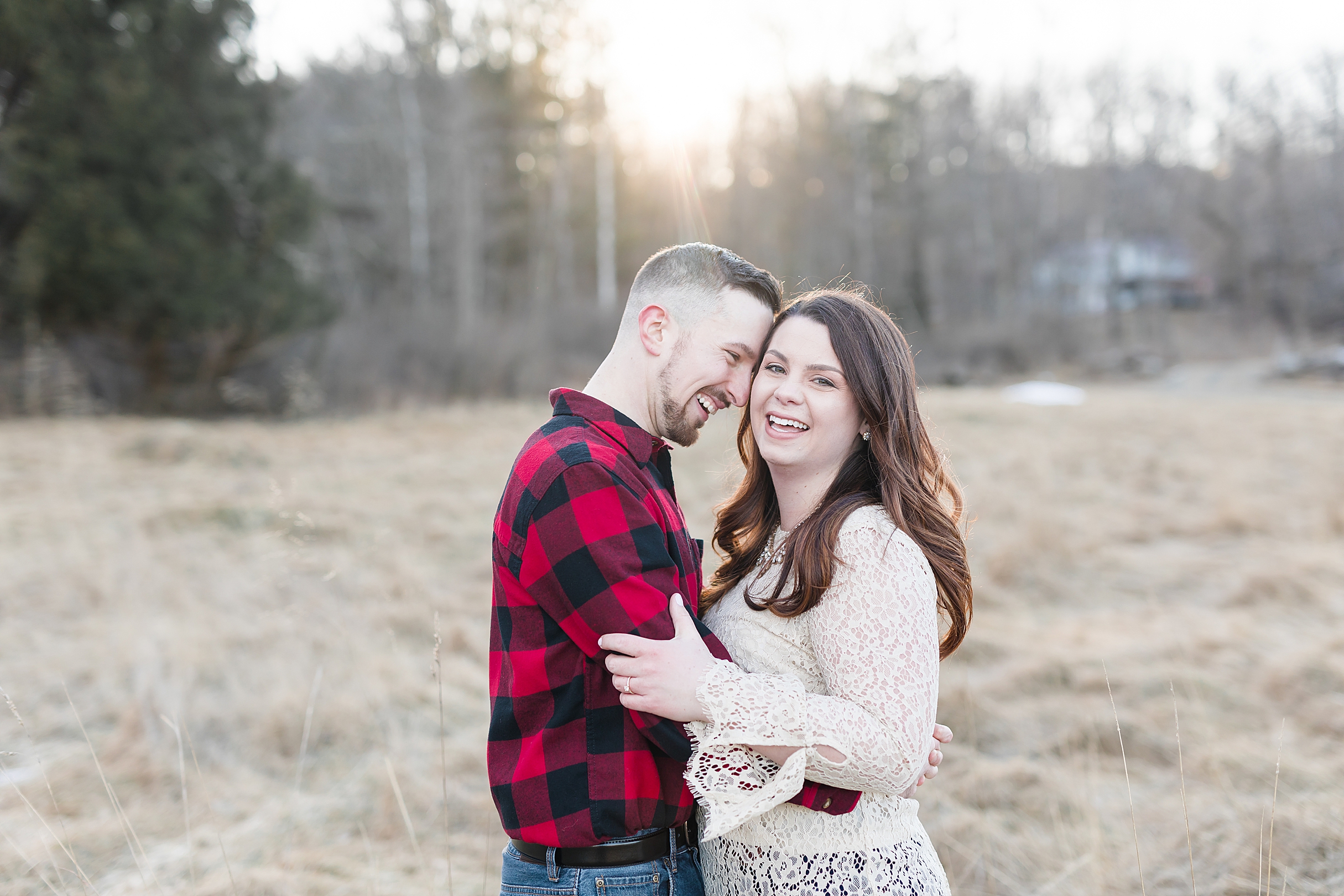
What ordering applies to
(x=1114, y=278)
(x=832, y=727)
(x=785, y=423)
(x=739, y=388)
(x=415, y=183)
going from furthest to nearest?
(x=1114, y=278) < (x=415, y=183) < (x=739, y=388) < (x=785, y=423) < (x=832, y=727)

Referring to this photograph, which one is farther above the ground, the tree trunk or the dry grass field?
the tree trunk

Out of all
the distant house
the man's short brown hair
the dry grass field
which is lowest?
the dry grass field

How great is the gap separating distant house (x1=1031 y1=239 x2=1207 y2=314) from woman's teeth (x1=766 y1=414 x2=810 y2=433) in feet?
108

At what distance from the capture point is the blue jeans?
169cm

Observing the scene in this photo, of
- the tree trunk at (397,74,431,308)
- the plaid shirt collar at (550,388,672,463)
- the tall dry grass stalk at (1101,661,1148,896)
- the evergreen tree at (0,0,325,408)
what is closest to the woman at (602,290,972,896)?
the plaid shirt collar at (550,388,672,463)

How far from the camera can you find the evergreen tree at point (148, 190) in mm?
12305

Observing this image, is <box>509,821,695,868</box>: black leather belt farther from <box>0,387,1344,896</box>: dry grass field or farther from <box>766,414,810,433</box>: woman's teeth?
<box>0,387,1344,896</box>: dry grass field

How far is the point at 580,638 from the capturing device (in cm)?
164

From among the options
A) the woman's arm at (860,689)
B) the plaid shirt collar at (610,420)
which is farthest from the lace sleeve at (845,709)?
the plaid shirt collar at (610,420)

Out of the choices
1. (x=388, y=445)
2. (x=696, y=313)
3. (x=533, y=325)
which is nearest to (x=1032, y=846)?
(x=696, y=313)

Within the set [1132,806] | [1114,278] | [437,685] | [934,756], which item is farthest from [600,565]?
[1114,278]

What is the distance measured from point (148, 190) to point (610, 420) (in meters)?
14.1

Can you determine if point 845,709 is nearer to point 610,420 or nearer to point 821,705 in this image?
point 821,705

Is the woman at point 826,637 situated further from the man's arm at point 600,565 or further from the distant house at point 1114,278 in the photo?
the distant house at point 1114,278
